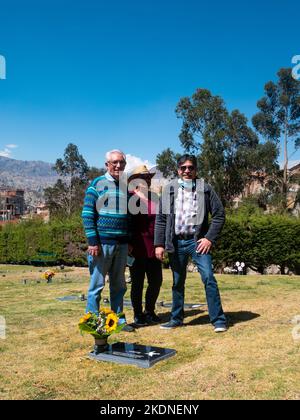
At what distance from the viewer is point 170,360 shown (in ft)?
13.7

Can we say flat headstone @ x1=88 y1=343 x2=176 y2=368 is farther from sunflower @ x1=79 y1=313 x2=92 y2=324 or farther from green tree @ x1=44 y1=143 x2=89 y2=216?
green tree @ x1=44 y1=143 x2=89 y2=216

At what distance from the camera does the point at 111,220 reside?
519 cm

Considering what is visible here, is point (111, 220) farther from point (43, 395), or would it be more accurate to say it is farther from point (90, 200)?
point (43, 395)

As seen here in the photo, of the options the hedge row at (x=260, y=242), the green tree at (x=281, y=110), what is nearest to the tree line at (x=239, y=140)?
the green tree at (x=281, y=110)

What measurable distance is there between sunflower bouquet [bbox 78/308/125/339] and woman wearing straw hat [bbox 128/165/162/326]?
4.38 ft

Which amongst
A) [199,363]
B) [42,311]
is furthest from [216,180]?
[199,363]

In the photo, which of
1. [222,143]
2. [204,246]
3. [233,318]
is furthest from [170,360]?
[222,143]

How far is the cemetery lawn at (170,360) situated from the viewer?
11.3 ft

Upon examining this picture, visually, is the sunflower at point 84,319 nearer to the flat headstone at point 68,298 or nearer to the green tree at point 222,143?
the flat headstone at point 68,298

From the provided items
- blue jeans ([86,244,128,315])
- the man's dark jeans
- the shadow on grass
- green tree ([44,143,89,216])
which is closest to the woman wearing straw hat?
the man's dark jeans

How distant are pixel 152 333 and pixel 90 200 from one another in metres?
1.68

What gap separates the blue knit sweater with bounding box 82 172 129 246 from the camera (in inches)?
201

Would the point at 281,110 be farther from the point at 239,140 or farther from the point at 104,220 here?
the point at 104,220

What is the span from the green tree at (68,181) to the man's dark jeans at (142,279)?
49.8m
